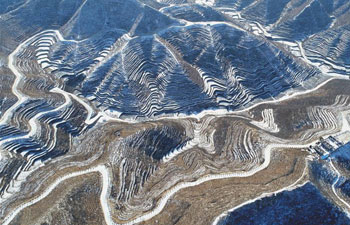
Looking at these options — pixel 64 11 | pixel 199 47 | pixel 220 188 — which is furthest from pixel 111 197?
pixel 64 11

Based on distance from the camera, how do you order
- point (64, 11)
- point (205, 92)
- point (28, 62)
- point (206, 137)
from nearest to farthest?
1. point (206, 137)
2. point (205, 92)
3. point (28, 62)
4. point (64, 11)

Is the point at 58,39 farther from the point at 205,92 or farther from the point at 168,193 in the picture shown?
the point at 168,193

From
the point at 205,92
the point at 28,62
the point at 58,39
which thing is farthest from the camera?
the point at 58,39

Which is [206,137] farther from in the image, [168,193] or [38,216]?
[38,216]

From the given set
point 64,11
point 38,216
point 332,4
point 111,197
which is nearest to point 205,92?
point 111,197

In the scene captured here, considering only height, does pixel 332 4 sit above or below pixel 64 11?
below

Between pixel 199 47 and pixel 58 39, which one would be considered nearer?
pixel 199 47
